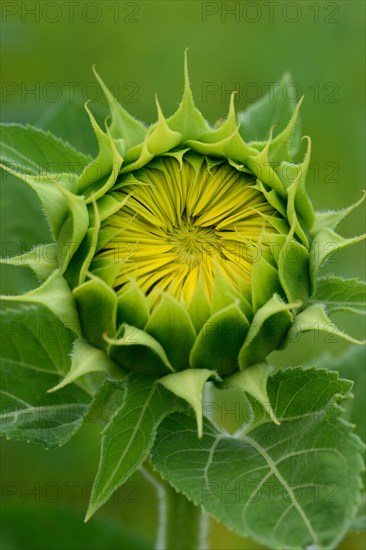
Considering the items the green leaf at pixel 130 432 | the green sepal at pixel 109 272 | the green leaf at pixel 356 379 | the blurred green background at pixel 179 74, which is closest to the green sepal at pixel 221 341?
the green leaf at pixel 130 432

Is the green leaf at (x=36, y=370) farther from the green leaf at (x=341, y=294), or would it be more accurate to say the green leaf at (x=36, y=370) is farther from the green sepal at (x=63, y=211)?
the green leaf at (x=341, y=294)

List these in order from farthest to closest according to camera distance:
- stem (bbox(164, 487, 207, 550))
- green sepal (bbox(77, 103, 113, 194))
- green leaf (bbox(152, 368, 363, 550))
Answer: stem (bbox(164, 487, 207, 550)) < green sepal (bbox(77, 103, 113, 194)) < green leaf (bbox(152, 368, 363, 550))

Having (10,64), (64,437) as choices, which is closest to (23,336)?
(64,437)

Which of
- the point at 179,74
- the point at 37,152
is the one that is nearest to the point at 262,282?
the point at 37,152

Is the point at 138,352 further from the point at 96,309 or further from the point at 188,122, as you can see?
the point at 188,122

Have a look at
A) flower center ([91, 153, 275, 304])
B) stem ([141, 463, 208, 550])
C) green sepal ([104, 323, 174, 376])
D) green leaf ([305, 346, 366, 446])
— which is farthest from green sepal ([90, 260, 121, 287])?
green leaf ([305, 346, 366, 446])

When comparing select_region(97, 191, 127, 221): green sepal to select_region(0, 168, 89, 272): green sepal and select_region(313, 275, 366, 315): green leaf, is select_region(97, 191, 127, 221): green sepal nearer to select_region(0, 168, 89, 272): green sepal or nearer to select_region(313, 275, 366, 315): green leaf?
select_region(0, 168, 89, 272): green sepal

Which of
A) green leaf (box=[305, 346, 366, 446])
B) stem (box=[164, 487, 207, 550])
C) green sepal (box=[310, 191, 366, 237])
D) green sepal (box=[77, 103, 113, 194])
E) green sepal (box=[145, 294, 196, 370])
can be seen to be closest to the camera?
green sepal (box=[145, 294, 196, 370])
